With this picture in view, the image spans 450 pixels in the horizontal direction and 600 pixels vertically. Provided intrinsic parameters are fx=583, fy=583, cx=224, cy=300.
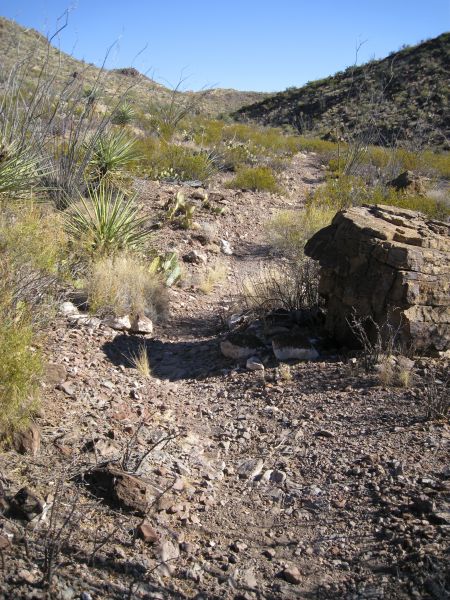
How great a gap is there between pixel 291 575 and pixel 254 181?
1116 cm

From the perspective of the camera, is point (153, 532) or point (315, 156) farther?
point (315, 156)

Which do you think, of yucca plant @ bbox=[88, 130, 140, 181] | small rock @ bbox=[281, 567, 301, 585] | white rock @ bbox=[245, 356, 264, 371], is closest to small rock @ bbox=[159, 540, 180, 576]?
small rock @ bbox=[281, 567, 301, 585]

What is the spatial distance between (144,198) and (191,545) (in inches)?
323

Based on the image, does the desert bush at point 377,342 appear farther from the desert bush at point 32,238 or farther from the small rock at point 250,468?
the desert bush at point 32,238

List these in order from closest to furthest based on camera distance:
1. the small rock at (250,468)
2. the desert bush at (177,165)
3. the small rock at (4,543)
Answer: the small rock at (4,543), the small rock at (250,468), the desert bush at (177,165)

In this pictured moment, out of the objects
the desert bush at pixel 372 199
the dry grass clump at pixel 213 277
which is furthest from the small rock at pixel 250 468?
the desert bush at pixel 372 199

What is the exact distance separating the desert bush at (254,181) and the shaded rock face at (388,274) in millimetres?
7377

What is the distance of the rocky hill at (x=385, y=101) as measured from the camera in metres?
27.0

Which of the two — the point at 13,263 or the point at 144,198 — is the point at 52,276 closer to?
the point at 13,263

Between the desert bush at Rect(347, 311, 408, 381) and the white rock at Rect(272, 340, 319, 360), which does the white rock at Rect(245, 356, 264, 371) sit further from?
the desert bush at Rect(347, 311, 408, 381)

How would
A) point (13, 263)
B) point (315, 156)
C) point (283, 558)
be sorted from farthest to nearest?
1. point (315, 156)
2. point (13, 263)
3. point (283, 558)

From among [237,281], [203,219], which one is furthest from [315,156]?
[237,281]

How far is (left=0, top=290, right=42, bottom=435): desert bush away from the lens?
11.6ft

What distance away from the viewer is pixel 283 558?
9.84 ft
